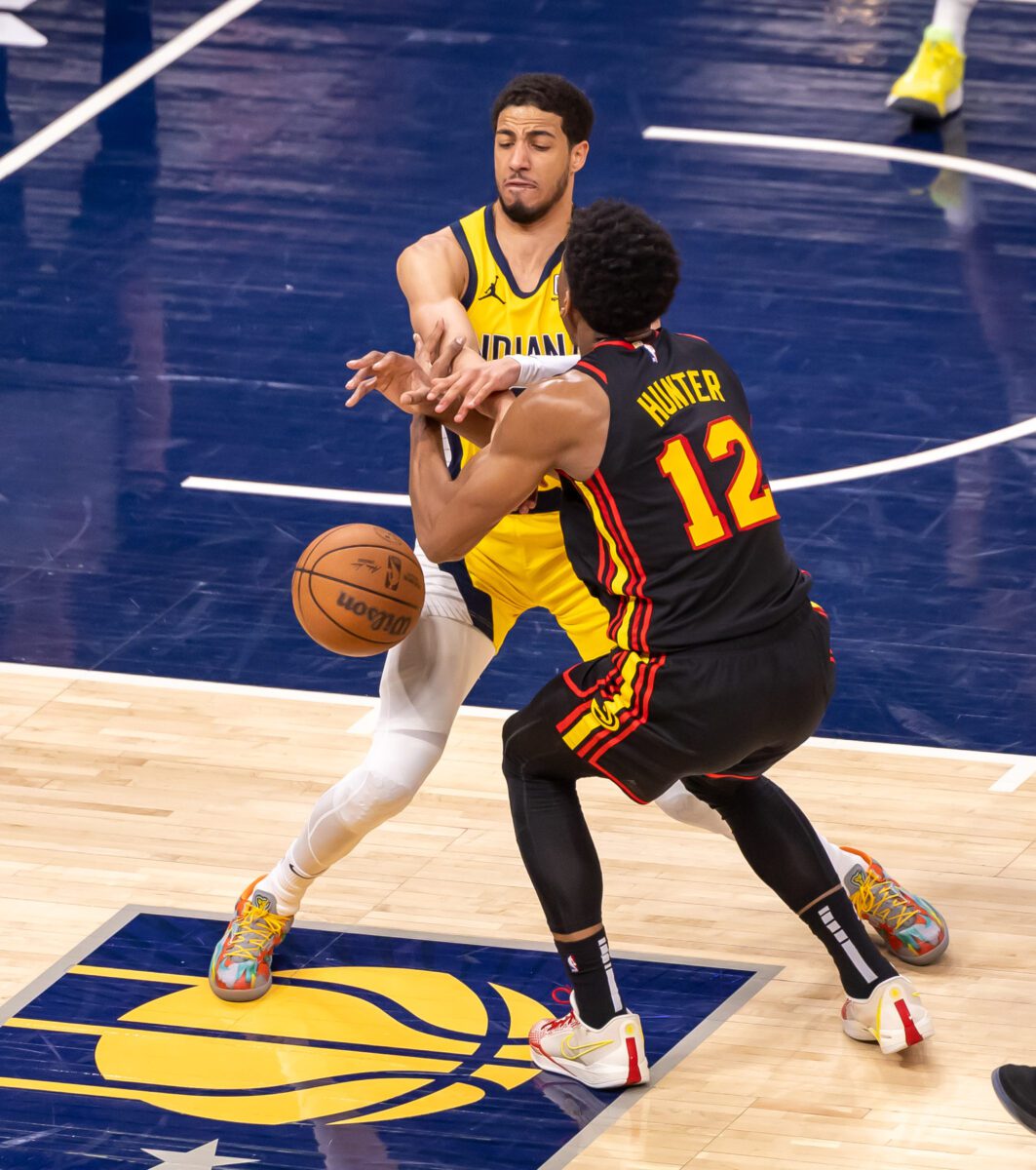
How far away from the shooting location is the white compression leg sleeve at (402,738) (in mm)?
6117

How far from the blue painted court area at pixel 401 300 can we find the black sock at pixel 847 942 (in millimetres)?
1932

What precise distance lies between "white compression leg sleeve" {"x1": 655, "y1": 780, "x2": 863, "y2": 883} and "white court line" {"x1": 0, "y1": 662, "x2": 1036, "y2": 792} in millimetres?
1228

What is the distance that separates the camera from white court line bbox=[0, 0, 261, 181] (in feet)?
42.2

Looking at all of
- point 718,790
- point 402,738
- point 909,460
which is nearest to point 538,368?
point 402,738

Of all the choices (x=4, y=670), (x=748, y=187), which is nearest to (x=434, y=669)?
(x=4, y=670)

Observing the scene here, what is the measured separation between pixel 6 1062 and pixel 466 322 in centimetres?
225

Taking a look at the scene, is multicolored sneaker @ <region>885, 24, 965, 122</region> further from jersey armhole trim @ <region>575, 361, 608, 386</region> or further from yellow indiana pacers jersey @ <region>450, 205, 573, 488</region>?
jersey armhole trim @ <region>575, 361, 608, 386</region>

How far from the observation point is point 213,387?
33.9ft

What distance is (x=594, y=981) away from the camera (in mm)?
5758

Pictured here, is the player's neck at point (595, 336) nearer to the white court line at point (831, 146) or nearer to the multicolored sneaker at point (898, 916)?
the multicolored sneaker at point (898, 916)

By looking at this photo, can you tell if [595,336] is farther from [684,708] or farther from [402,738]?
[402,738]

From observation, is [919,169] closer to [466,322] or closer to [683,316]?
[683,316]

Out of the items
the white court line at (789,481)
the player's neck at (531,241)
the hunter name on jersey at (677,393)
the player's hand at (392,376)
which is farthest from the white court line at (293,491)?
the hunter name on jersey at (677,393)

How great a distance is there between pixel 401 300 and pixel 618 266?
5.85 m
